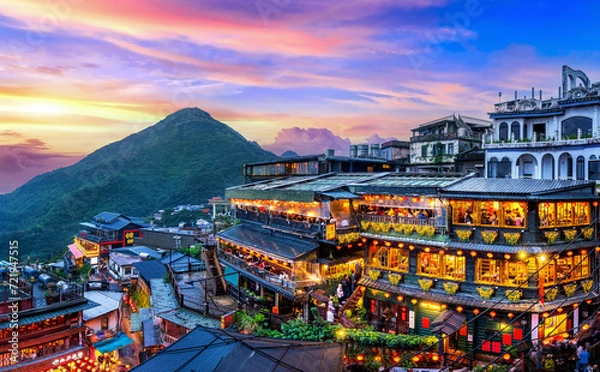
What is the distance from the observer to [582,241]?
79.3ft

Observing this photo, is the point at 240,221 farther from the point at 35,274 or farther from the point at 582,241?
the point at 582,241

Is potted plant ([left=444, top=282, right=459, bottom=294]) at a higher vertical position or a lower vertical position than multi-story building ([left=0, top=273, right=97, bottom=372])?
higher

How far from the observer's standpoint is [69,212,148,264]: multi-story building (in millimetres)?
74562

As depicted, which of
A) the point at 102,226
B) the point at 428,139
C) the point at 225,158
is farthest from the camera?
the point at 225,158

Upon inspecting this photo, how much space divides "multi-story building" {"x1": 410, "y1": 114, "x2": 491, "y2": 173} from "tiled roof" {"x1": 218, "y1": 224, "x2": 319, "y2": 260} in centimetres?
2315

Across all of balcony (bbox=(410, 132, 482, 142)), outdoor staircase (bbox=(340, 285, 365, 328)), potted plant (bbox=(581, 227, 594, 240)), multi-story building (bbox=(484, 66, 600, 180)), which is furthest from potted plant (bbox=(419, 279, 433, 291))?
balcony (bbox=(410, 132, 482, 142))

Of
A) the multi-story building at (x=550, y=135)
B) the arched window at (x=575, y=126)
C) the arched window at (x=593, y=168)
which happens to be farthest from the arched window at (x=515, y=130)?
the arched window at (x=593, y=168)

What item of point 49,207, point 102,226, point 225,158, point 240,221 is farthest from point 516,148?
point 49,207

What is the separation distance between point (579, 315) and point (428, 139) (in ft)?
101

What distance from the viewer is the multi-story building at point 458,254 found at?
2283 centimetres

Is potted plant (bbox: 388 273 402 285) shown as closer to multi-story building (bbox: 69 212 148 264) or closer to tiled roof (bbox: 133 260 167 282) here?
tiled roof (bbox: 133 260 167 282)

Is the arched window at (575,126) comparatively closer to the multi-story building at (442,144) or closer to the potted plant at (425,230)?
the multi-story building at (442,144)

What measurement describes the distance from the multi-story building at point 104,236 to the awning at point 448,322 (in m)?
66.5

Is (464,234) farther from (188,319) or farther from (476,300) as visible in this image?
(188,319)
